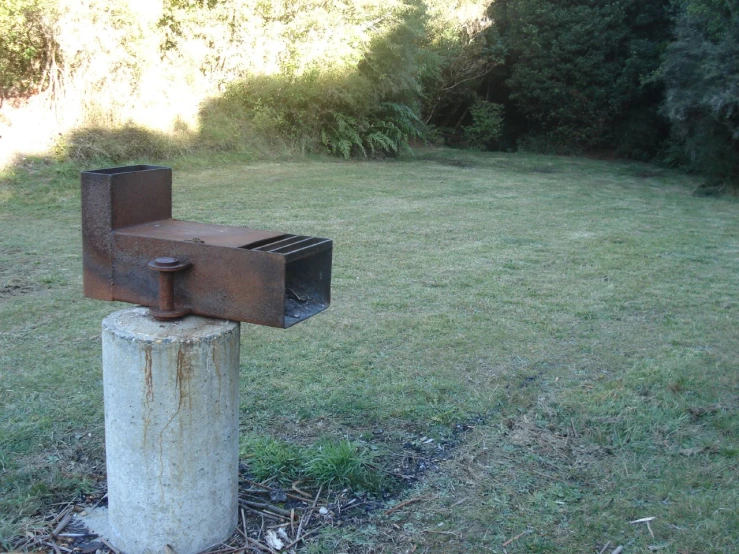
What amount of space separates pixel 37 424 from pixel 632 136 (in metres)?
20.9

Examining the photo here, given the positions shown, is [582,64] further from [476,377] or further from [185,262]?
[185,262]

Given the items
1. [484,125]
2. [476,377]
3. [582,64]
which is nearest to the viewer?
[476,377]

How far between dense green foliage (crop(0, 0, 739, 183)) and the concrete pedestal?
997 cm

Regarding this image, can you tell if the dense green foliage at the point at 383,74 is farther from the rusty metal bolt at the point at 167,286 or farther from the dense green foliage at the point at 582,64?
the rusty metal bolt at the point at 167,286

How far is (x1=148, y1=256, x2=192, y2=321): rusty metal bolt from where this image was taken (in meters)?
2.65

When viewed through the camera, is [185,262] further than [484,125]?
No

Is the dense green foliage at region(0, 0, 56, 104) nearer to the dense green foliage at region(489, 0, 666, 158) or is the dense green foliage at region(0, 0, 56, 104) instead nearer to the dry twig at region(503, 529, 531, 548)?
the dry twig at region(503, 529, 531, 548)

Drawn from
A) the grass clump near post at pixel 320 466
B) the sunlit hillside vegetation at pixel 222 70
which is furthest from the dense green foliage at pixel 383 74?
the grass clump near post at pixel 320 466

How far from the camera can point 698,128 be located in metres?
13.8

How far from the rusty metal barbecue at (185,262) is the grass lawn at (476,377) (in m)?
0.99

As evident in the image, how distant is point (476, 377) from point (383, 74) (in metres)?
14.0

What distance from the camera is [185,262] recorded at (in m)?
2.71

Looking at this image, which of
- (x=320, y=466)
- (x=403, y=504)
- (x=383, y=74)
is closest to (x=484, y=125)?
(x=383, y=74)

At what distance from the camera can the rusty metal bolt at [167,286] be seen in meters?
2.65
